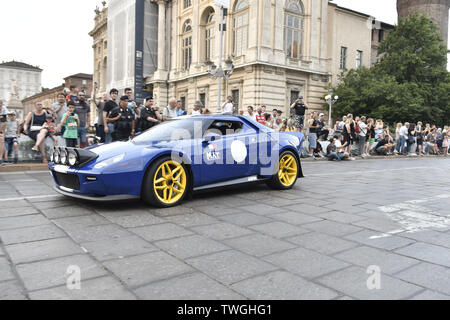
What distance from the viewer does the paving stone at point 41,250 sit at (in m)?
3.08

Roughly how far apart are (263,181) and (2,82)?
12786 centimetres

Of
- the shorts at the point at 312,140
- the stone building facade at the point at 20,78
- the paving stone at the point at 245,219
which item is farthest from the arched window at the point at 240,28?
the stone building facade at the point at 20,78

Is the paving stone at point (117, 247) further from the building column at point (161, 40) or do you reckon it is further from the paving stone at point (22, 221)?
the building column at point (161, 40)

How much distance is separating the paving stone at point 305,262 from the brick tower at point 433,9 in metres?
45.2

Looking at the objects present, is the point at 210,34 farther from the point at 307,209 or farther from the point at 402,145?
the point at 307,209

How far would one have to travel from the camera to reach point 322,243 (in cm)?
363

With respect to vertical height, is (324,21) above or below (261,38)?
above

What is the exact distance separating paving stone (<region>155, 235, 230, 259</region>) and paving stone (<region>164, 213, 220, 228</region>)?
510 mm

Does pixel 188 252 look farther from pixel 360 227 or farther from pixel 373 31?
pixel 373 31

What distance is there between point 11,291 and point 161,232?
1.62m

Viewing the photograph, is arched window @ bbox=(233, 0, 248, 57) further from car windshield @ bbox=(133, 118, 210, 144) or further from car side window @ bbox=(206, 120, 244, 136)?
car windshield @ bbox=(133, 118, 210, 144)

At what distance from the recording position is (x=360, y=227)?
4.25 meters

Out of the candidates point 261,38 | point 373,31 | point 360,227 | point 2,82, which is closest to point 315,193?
point 360,227

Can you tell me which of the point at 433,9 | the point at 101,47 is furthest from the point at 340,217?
the point at 101,47
